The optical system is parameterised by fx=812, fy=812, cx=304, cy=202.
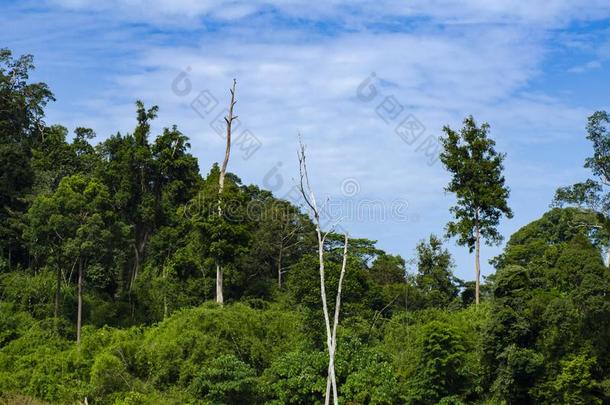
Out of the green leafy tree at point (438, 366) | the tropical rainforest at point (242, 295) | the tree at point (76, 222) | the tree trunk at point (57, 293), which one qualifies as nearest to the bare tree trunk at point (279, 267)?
the tropical rainforest at point (242, 295)

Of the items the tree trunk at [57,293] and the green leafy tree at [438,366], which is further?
the tree trunk at [57,293]

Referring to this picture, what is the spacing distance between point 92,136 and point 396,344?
21.1 meters

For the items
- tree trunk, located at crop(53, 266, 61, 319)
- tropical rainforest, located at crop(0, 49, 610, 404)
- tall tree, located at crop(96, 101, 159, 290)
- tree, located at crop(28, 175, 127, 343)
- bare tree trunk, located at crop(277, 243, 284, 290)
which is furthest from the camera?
bare tree trunk, located at crop(277, 243, 284, 290)

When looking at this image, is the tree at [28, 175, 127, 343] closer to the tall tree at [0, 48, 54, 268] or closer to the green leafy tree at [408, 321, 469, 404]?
the tall tree at [0, 48, 54, 268]

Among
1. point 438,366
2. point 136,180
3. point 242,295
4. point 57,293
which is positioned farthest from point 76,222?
point 438,366

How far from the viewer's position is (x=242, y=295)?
31141 millimetres

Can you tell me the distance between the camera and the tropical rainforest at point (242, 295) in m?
20.2

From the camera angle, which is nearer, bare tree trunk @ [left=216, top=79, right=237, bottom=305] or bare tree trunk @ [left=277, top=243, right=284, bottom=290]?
bare tree trunk @ [left=216, top=79, right=237, bottom=305]

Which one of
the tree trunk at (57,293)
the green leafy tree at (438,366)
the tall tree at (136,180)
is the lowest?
the green leafy tree at (438,366)

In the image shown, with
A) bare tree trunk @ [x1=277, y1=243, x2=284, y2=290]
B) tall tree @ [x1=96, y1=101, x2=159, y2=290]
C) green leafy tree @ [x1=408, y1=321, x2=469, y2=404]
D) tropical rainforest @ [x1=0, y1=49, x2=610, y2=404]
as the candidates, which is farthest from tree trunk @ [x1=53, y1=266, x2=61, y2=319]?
green leafy tree @ [x1=408, y1=321, x2=469, y2=404]

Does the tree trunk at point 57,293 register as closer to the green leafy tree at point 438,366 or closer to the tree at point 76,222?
the tree at point 76,222

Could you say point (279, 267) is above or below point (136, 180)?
below

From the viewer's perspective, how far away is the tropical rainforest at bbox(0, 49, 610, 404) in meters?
20.2

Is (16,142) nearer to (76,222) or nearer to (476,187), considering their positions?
(76,222)
